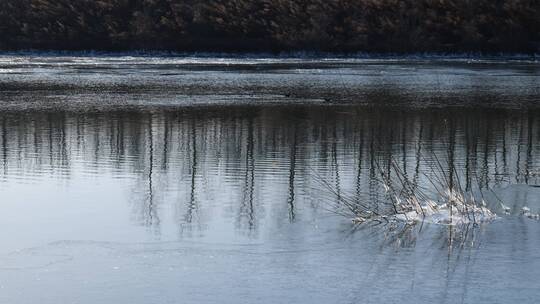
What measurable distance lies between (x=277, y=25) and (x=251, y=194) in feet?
126

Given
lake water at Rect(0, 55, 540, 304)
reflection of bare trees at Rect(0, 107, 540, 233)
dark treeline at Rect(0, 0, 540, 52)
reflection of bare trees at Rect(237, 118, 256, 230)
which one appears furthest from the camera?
dark treeline at Rect(0, 0, 540, 52)

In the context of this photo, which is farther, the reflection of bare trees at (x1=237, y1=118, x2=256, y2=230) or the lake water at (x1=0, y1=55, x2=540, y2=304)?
the reflection of bare trees at (x1=237, y1=118, x2=256, y2=230)

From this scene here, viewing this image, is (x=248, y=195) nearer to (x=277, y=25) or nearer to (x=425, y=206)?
(x=425, y=206)

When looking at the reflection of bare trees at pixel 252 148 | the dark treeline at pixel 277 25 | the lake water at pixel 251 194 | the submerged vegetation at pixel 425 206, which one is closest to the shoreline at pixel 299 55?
the dark treeline at pixel 277 25

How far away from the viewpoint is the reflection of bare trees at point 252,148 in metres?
12.0

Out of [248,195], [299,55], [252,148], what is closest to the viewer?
[248,195]

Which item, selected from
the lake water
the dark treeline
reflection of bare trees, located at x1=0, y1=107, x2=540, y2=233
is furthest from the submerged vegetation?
the dark treeline

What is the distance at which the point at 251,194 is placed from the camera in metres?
11.4

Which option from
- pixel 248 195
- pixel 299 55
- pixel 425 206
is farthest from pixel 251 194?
pixel 299 55

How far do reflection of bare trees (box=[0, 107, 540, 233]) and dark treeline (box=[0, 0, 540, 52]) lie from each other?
2557cm

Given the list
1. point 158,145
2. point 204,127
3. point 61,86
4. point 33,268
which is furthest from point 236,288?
point 61,86

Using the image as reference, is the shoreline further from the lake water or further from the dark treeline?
the lake water

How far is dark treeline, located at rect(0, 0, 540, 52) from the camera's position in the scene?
1834 inches

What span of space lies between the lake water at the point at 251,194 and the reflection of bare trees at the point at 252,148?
4cm
